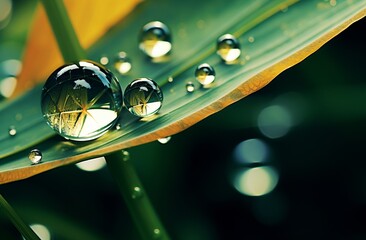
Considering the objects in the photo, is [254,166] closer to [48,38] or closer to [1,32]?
[48,38]

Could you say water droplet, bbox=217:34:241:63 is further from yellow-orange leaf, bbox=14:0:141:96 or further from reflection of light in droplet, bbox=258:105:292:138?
reflection of light in droplet, bbox=258:105:292:138

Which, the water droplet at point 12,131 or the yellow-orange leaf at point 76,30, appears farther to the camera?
the yellow-orange leaf at point 76,30

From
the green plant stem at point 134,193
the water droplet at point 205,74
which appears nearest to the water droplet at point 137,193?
the green plant stem at point 134,193

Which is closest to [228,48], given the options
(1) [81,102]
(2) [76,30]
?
(1) [81,102]

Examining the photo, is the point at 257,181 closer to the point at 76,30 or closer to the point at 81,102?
the point at 76,30

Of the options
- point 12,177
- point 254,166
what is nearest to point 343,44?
point 254,166

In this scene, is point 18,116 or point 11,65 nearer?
point 18,116

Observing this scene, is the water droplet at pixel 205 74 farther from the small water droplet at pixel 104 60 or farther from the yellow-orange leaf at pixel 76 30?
the yellow-orange leaf at pixel 76 30
